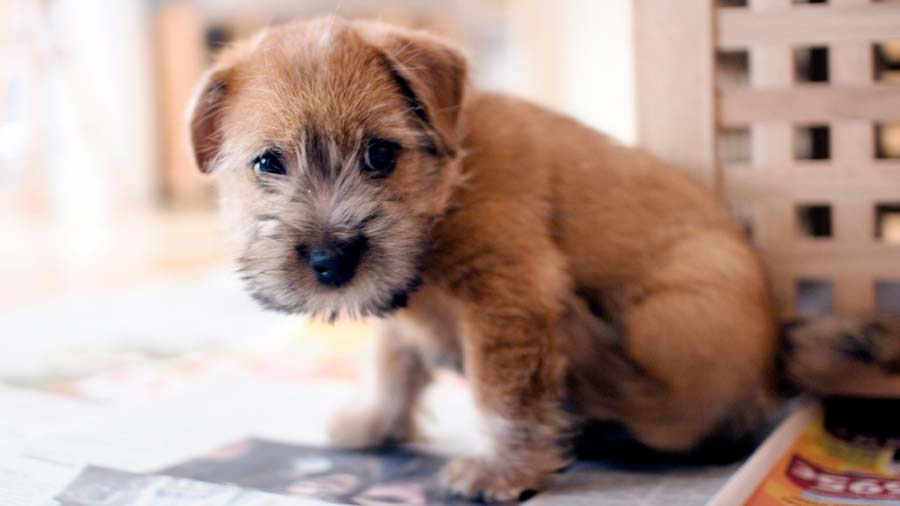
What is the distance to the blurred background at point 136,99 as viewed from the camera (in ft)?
13.1

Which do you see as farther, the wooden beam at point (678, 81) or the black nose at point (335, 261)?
the wooden beam at point (678, 81)

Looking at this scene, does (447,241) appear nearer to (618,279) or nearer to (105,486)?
(618,279)

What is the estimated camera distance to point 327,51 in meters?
1.66

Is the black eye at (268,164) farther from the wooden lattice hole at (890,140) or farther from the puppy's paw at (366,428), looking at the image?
the wooden lattice hole at (890,140)

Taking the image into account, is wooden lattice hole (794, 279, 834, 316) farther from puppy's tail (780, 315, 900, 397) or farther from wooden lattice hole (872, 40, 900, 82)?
wooden lattice hole (872, 40, 900, 82)

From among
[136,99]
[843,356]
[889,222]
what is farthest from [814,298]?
[136,99]

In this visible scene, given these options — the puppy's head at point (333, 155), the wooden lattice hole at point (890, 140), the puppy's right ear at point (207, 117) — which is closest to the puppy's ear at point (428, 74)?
the puppy's head at point (333, 155)

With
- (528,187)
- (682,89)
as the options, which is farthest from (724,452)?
(682,89)

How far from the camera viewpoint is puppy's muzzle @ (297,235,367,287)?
150cm

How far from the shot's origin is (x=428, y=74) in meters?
1.74

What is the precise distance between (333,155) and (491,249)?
1.19 feet

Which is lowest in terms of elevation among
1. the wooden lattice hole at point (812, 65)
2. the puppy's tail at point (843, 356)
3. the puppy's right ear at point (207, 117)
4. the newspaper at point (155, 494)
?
the newspaper at point (155, 494)

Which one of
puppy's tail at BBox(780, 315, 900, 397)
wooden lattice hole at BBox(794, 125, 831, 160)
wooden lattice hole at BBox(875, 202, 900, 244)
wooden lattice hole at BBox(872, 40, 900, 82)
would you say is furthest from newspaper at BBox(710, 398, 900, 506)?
wooden lattice hole at BBox(875, 202, 900, 244)

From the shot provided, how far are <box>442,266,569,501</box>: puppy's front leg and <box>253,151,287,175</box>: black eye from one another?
17.2 inches
